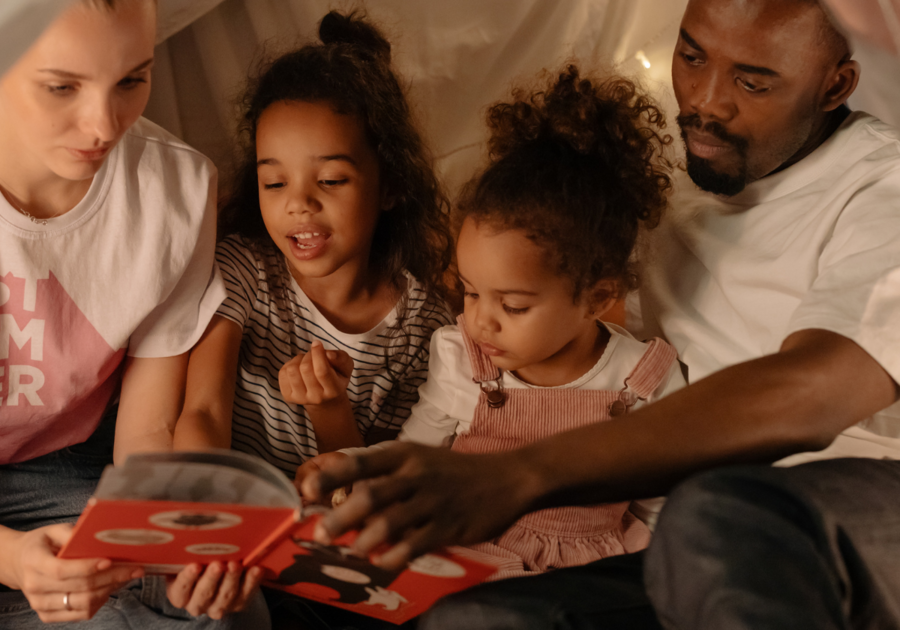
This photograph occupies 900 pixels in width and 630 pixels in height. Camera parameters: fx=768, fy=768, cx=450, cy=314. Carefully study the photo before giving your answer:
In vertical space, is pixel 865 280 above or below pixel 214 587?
above

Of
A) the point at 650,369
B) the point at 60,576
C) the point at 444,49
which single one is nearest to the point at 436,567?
the point at 60,576

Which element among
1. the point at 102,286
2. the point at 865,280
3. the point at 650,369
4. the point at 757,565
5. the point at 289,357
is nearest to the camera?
the point at 757,565

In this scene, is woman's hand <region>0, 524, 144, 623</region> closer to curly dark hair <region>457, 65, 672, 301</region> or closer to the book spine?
the book spine

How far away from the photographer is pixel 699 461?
0.60 metres

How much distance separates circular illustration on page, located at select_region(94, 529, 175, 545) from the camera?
573mm

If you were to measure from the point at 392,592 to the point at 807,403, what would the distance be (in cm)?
38

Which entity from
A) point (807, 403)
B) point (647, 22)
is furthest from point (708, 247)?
point (647, 22)

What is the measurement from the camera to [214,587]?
680 mm

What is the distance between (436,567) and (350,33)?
0.77 meters

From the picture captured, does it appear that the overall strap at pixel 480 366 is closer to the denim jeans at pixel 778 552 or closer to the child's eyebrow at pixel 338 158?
the child's eyebrow at pixel 338 158

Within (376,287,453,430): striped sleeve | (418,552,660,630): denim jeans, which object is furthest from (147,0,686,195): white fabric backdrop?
(418,552,660,630): denim jeans

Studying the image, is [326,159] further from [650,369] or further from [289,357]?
[650,369]

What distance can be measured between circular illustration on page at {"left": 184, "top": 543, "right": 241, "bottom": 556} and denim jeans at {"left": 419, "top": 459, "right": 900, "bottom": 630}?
178 mm

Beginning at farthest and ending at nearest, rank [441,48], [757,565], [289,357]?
[441,48] → [289,357] → [757,565]
